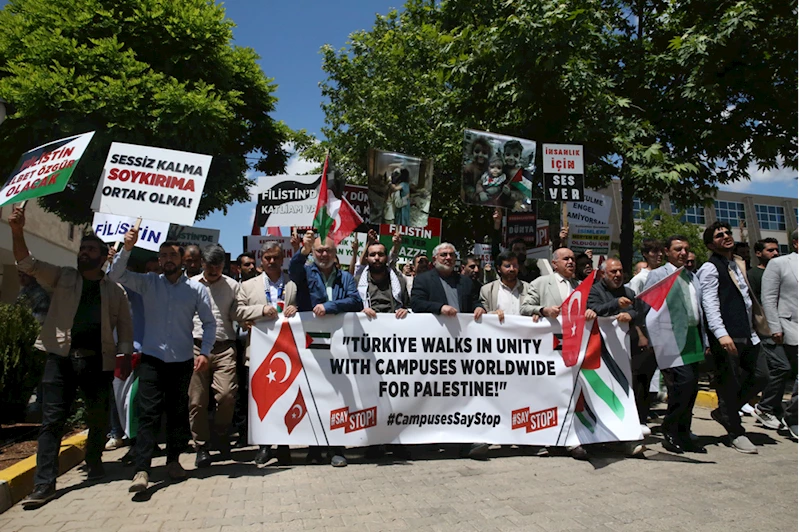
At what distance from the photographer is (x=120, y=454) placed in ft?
20.9

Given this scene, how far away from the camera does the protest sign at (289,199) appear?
9828 millimetres

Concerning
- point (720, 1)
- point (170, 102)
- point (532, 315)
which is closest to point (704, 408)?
point (532, 315)

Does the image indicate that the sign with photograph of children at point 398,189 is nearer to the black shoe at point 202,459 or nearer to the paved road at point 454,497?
the paved road at point 454,497

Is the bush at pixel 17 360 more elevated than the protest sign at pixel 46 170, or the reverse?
the protest sign at pixel 46 170

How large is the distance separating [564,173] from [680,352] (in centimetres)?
376

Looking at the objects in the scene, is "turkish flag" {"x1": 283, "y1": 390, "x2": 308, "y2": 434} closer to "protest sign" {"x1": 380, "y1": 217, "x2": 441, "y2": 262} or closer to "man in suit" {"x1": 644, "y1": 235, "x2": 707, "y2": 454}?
"man in suit" {"x1": 644, "y1": 235, "x2": 707, "y2": 454}

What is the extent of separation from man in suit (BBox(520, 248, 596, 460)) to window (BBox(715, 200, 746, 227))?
6423 centimetres

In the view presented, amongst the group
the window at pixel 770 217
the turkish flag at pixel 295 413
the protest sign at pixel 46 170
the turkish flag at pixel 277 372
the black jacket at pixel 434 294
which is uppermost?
the window at pixel 770 217

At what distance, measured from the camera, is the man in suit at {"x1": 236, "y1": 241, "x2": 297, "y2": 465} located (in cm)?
579

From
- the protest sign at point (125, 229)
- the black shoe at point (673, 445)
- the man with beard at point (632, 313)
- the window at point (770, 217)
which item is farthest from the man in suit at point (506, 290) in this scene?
the window at point (770, 217)

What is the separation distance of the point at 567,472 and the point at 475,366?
51.9 inches

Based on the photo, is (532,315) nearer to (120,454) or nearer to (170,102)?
(120,454)

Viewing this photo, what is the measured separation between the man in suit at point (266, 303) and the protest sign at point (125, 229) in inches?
54.7

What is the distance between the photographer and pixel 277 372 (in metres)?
5.79
